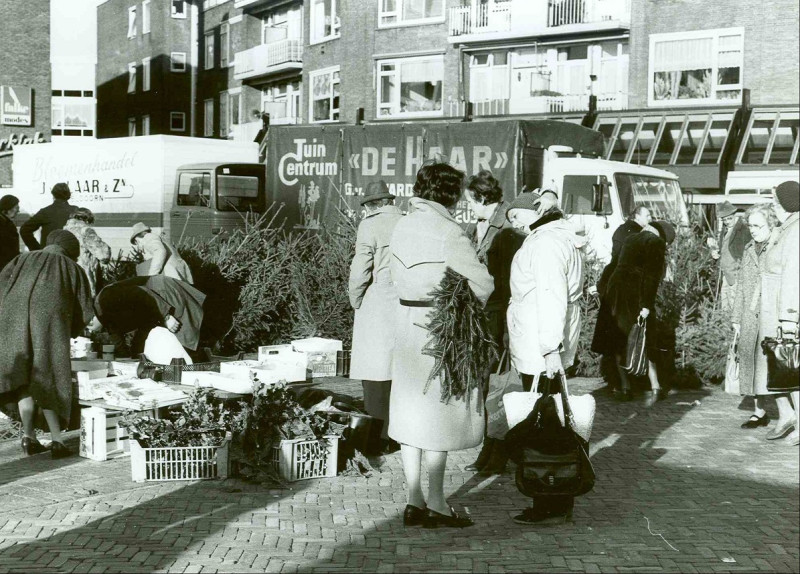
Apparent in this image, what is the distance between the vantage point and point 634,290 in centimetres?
1046

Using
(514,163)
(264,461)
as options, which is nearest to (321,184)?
(514,163)

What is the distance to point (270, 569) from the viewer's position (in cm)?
538

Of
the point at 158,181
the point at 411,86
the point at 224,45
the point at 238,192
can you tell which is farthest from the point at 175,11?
the point at 238,192

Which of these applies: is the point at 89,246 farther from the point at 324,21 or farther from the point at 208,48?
the point at 208,48

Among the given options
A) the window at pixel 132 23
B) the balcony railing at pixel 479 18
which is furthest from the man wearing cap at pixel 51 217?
the window at pixel 132 23

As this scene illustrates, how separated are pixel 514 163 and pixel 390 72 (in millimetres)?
22395

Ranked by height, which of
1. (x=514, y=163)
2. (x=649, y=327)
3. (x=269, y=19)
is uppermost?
(x=269, y=19)

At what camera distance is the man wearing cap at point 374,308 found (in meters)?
7.70

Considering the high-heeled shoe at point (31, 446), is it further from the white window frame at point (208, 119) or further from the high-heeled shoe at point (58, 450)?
the white window frame at point (208, 119)

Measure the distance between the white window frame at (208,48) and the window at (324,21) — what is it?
10828mm

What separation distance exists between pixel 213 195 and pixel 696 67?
52.2ft

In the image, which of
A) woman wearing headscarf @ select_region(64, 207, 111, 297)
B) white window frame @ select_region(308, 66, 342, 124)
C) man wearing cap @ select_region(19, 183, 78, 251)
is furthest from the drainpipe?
woman wearing headscarf @ select_region(64, 207, 111, 297)

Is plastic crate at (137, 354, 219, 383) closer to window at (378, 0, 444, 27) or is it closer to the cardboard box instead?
the cardboard box

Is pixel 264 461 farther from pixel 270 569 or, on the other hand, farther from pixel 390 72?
pixel 390 72
